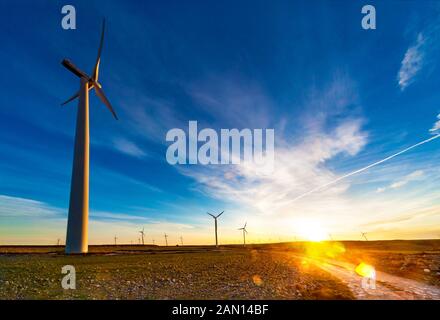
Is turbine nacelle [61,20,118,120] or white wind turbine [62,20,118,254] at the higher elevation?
turbine nacelle [61,20,118,120]

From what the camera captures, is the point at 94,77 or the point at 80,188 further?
the point at 94,77

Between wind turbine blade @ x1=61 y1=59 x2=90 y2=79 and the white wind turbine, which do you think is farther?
wind turbine blade @ x1=61 y1=59 x2=90 y2=79

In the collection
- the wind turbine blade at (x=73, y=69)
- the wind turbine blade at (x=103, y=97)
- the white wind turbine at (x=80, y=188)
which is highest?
the wind turbine blade at (x=73, y=69)

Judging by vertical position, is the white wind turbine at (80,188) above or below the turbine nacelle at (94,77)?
below

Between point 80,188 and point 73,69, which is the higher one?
point 73,69

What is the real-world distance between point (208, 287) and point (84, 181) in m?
43.1

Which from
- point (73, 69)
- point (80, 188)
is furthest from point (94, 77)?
point (80, 188)

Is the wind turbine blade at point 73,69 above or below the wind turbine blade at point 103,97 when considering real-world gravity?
above

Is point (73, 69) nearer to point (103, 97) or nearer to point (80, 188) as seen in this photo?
point (103, 97)

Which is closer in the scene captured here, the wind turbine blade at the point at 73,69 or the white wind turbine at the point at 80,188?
the white wind turbine at the point at 80,188

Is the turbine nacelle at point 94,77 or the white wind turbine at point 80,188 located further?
the turbine nacelle at point 94,77

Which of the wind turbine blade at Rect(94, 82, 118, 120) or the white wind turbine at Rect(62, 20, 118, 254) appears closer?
the white wind turbine at Rect(62, 20, 118, 254)

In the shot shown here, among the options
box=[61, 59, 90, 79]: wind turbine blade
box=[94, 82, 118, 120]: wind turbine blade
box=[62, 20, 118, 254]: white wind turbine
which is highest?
box=[61, 59, 90, 79]: wind turbine blade
